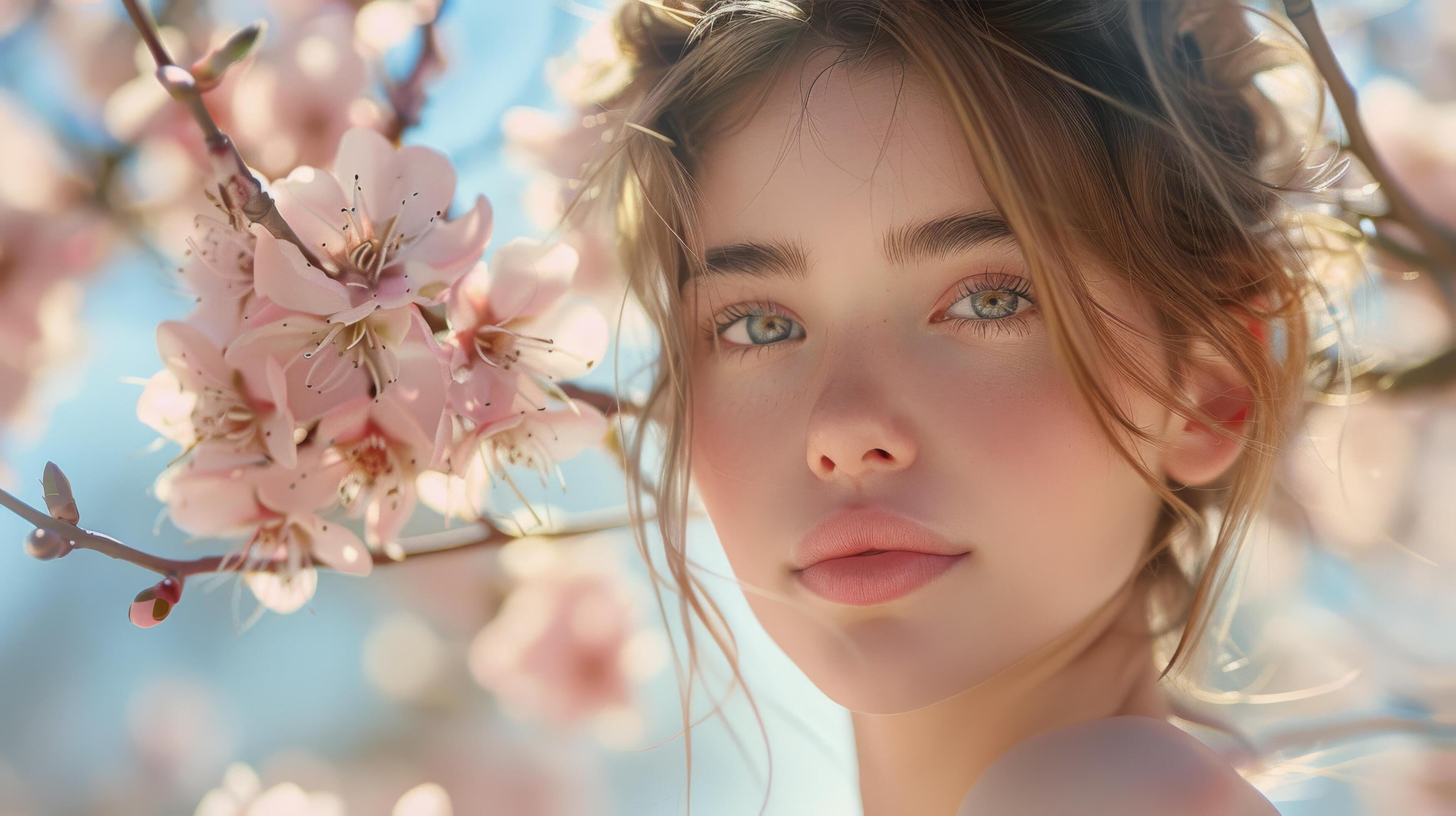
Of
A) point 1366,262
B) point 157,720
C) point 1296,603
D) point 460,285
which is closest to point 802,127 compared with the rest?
point 460,285

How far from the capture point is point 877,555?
72 cm

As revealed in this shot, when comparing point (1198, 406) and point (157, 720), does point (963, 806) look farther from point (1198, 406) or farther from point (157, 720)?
point (157, 720)

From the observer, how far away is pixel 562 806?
5.00ft

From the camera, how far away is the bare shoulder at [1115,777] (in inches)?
24.2

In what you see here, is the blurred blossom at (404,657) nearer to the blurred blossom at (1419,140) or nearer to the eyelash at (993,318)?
the eyelash at (993,318)

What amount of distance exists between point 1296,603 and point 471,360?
105cm

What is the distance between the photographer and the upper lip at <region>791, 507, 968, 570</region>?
703mm

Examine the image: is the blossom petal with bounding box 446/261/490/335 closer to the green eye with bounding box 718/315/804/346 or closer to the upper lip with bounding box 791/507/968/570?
the green eye with bounding box 718/315/804/346

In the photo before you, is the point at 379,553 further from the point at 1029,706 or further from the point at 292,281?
the point at 1029,706

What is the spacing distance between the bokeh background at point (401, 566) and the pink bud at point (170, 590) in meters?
0.16

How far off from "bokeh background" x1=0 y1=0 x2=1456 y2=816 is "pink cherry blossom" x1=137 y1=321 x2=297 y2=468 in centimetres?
12

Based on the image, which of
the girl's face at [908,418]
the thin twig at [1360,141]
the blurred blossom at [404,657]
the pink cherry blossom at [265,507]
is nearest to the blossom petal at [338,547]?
the pink cherry blossom at [265,507]

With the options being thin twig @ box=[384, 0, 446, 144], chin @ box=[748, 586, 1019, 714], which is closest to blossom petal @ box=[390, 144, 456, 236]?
thin twig @ box=[384, 0, 446, 144]

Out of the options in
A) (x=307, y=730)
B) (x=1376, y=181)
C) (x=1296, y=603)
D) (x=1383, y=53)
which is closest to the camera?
(x=1376, y=181)
